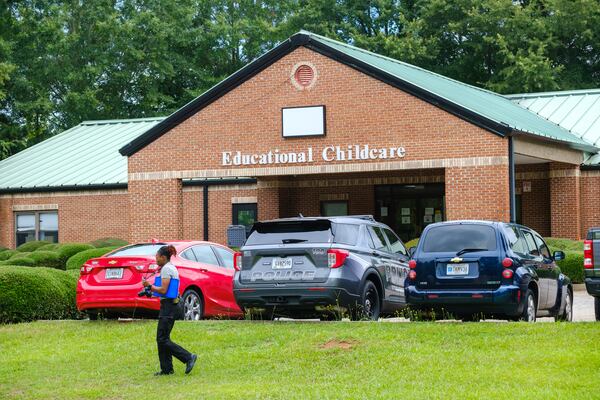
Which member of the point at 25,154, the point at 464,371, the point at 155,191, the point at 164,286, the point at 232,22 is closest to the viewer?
the point at 464,371

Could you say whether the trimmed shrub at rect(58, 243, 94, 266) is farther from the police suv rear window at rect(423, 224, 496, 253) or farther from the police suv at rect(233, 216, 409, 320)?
the police suv rear window at rect(423, 224, 496, 253)

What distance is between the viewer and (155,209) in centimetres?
3238

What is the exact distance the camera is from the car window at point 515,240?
1629cm

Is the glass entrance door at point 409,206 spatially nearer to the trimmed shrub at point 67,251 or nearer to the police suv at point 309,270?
the trimmed shrub at point 67,251

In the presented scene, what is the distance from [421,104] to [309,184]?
8870 millimetres

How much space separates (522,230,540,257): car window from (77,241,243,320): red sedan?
508 cm

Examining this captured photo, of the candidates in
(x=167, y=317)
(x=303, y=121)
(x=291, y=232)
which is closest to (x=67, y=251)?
(x=303, y=121)

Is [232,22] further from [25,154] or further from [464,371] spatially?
[464,371]

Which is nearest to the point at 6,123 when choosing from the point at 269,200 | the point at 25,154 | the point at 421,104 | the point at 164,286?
the point at 25,154

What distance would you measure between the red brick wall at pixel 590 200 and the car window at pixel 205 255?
1817cm

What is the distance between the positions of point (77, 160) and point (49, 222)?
3.18 m

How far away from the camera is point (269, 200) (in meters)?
36.6

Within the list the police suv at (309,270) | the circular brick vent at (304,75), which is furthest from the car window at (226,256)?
the circular brick vent at (304,75)

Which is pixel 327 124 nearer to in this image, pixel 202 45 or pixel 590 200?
pixel 590 200
